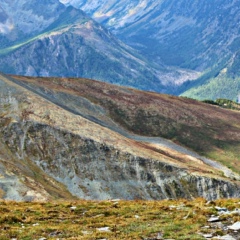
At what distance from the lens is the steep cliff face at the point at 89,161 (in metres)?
96.4

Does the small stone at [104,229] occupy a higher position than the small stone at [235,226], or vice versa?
the small stone at [104,229]

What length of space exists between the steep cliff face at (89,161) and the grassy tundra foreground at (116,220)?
53.3 m

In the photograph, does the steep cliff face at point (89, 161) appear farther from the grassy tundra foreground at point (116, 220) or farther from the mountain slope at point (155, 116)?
the grassy tundra foreground at point (116, 220)

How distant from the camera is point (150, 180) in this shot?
10481 centimetres

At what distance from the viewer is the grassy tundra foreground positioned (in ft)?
90.7

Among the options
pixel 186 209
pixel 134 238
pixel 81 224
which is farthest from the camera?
pixel 186 209

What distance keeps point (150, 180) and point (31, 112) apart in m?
33.6

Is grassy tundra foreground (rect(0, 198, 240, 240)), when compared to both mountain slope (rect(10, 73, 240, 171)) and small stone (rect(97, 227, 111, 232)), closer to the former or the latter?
small stone (rect(97, 227, 111, 232))

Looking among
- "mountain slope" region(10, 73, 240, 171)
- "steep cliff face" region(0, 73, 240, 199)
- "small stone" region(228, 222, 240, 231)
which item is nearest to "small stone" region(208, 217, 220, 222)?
"small stone" region(228, 222, 240, 231)

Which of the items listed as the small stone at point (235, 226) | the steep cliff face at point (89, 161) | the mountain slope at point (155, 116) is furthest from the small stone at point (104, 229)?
the mountain slope at point (155, 116)

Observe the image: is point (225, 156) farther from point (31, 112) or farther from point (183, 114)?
point (31, 112)

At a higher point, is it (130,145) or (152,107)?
(152,107)

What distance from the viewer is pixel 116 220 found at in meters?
32.5

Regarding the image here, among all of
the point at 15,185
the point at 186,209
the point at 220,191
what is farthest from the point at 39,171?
the point at 186,209
